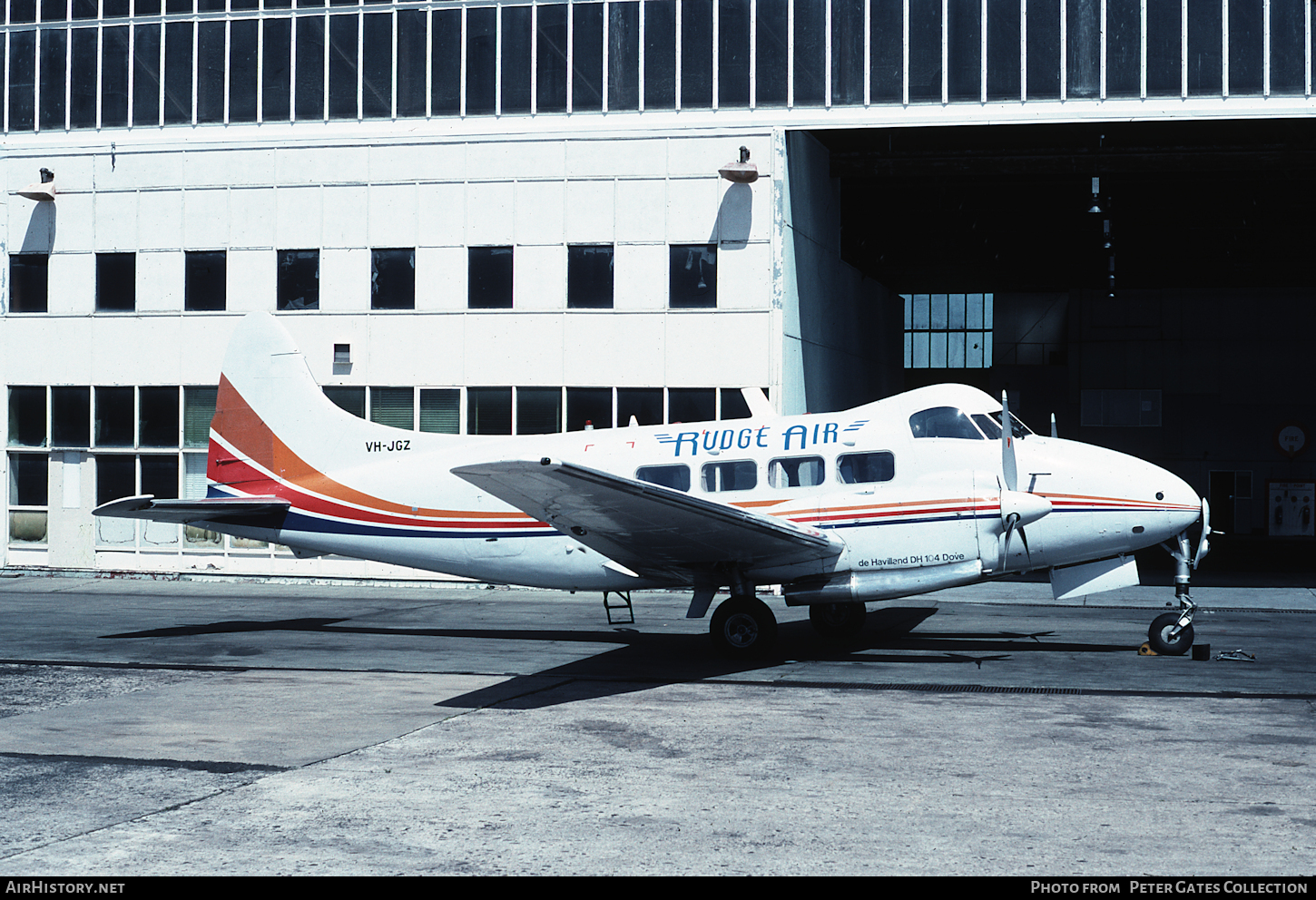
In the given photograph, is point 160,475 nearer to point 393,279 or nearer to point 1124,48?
point 393,279

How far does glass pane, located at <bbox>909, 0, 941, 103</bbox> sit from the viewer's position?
27.9 m

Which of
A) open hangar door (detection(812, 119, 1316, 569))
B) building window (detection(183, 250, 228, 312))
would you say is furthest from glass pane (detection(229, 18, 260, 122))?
open hangar door (detection(812, 119, 1316, 569))

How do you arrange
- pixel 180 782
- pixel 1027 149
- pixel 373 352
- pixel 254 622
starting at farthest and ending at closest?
pixel 1027 149 < pixel 373 352 < pixel 254 622 < pixel 180 782

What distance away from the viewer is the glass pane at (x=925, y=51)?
2794 centimetres

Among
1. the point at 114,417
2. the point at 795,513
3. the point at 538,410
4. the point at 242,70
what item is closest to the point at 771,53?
the point at 538,410

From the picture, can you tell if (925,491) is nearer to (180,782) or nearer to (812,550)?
(812,550)

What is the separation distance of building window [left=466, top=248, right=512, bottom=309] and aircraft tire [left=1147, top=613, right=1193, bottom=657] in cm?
1686

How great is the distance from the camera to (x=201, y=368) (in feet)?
96.5

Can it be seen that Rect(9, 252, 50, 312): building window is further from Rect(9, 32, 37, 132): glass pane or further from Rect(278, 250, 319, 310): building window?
→ Rect(278, 250, 319, 310): building window

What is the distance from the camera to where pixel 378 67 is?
29828 mm

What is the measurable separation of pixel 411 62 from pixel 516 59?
268cm

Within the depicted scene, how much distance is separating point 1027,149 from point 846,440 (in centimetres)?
1762

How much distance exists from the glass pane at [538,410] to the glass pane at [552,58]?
6962 mm
